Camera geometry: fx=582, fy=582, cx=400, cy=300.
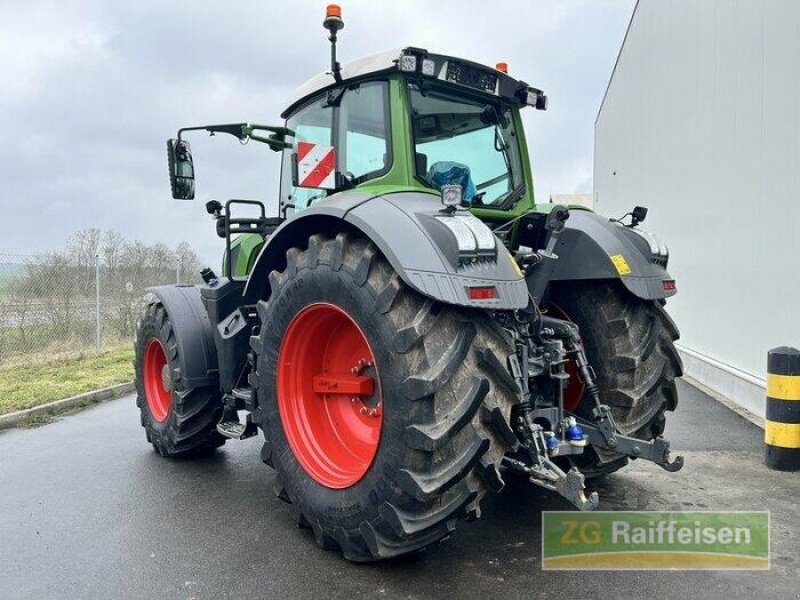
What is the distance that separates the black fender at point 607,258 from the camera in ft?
11.3

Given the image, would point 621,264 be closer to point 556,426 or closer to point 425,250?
point 556,426

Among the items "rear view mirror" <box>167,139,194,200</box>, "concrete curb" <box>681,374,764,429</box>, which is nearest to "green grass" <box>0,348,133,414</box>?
"rear view mirror" <box>167,139,194,200</box>

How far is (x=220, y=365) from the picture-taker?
13.7ft

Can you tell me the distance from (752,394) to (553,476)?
481cm

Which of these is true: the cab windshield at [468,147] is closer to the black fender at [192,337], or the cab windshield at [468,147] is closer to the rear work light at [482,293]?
the rear work light at [482,293]

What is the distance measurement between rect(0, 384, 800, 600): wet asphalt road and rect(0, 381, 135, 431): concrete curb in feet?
3.04

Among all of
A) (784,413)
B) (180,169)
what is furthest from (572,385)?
(180,169)

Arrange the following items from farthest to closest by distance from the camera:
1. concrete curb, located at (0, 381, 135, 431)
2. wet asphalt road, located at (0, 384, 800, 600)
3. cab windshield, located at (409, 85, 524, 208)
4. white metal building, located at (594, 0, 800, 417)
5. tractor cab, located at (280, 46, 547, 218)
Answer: concrete curb, located at (0, 381, 135, 431), white metal building, located at (594, 0, 800, 417), cab windshield, located at (409, 85, 524, 208), tractor cab, located at (280, 46, 547, 218), wet asphalt road, located at (0, 384, 800, 600)

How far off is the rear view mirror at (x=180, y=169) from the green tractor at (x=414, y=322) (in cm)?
2

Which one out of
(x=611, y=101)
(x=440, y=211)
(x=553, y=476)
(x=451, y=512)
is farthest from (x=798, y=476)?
(x=611, y=101)

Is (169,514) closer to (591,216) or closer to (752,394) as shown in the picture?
(591,216)

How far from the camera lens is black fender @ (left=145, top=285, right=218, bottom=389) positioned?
171 inches

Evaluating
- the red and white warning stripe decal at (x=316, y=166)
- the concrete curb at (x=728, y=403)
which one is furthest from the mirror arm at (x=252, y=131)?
the concrete curb at (x=728, y=403)

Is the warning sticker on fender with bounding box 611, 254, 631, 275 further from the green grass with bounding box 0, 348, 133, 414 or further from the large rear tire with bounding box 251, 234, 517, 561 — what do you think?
the green grass with bounding box 0, 348, 133, 414
